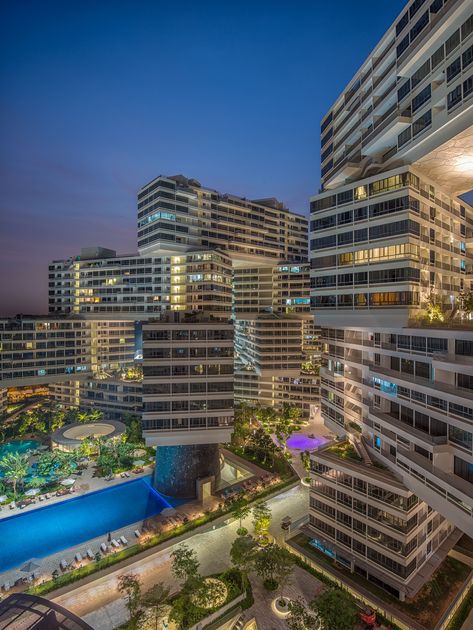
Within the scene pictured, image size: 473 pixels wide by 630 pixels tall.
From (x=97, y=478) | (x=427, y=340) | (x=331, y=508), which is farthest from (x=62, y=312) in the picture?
(x=427, y=340)

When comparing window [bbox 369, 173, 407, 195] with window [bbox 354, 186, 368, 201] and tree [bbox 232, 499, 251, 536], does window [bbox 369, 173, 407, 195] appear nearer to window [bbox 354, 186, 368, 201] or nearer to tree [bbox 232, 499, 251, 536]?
window [bbox 354, 186, 368, 201]

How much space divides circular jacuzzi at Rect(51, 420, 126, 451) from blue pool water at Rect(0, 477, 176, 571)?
15.7m

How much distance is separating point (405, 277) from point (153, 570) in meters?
42.4

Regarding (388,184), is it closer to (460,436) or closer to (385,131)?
(385,131)

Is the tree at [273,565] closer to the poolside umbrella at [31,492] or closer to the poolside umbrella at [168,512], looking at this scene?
the poolside umbrella at [168,512]

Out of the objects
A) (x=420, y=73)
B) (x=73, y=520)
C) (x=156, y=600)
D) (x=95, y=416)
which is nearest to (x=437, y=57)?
(x=420, y=73)

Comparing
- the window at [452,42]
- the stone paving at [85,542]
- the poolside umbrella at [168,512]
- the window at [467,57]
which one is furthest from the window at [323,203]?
the stone paving at [85,542]

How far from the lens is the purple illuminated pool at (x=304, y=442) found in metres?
72.9

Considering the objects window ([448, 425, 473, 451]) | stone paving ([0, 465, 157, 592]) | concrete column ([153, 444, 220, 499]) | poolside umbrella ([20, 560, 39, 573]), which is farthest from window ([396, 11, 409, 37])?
poolside umbrella ([20, 560, 39, 573])

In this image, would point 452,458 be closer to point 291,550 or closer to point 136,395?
point 291,550

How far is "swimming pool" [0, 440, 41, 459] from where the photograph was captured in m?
71.5

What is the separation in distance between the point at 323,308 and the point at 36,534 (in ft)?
158

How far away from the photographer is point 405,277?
37094 millimetres

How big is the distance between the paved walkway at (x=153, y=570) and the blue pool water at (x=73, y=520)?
6.42 m
